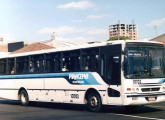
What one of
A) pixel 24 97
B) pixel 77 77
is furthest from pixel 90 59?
pixel 24 97

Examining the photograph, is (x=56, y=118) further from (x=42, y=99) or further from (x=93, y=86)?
(x=42, y=99)

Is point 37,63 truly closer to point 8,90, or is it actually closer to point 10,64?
point 10,64

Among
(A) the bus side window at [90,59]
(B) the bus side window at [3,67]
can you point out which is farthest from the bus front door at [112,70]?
(B) the bus side window at [3,67]

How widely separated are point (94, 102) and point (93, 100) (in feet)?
0.33

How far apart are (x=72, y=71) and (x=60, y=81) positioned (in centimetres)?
114

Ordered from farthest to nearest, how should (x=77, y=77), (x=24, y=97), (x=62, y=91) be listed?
(x=24, y=97) < (x=62, y=91) < (x=77, y=77)

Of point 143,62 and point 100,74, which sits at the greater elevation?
point 143,62

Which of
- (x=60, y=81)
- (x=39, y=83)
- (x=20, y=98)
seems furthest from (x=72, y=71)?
(x=20, y=98)

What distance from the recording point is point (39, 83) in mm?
18203

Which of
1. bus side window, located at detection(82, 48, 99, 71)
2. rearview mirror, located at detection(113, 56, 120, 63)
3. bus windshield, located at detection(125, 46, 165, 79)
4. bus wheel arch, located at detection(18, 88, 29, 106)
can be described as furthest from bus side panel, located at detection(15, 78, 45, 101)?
bus windshield, located at detection(125, 46, 165, 79)

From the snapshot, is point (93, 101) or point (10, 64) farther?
point (10, 64)

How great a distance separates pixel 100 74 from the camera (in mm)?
14102

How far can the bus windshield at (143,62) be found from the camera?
42.3 ft

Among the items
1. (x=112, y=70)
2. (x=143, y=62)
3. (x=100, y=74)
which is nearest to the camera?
(x=143, y=62)
